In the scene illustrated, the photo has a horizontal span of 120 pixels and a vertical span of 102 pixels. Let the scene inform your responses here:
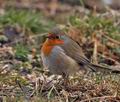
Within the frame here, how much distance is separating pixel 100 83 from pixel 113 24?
8.06 ft

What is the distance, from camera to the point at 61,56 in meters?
6.48

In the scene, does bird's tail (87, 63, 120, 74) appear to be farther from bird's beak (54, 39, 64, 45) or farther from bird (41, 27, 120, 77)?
bird's beak (54, 39, 64, 45)

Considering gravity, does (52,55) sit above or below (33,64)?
above

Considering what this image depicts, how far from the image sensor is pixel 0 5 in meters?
10.1

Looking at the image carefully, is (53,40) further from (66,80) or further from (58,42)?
(66,80)

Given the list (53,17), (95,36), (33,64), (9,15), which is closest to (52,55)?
(33,64)

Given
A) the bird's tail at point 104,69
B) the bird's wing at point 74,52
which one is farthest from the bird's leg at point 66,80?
the bird's tail at point 104,69

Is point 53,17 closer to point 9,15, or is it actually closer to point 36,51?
point 9,15

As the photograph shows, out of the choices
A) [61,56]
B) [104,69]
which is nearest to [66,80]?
[61,56]

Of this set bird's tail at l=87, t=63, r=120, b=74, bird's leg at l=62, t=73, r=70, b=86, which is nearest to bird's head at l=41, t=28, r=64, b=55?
bird's leg at l=62, t=73, r=70, b=86

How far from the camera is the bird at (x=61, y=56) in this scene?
6.43 meters

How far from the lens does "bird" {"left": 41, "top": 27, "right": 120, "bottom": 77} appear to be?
643 cm

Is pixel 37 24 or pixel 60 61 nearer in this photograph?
pixel 60 61

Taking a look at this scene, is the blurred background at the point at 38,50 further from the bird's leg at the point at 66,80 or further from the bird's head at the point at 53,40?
the bird's head at the point at 53,40
